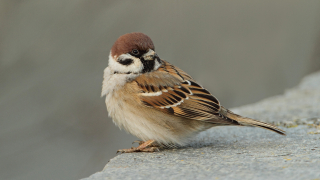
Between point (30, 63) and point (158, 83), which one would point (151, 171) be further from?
point (30, 63)

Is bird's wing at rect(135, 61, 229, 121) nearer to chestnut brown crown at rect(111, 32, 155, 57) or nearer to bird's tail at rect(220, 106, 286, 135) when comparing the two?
bird's tail at rect(220, 106, 286, 135)

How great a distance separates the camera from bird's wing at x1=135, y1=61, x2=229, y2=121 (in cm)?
338

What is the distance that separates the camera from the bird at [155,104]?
3371mm

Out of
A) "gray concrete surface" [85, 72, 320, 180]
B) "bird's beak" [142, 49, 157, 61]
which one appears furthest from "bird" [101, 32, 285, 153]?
"gray concrete surface" [85, 72, 320, 180]

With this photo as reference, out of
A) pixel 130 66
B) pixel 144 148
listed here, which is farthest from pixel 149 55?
pixel 144 148

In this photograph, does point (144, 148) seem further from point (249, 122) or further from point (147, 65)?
point (249, 122)

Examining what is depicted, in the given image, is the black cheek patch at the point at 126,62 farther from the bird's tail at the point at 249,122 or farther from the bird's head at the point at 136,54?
the bird's tail at the point at 249,122

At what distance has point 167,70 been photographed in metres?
3.71

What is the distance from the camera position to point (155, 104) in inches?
133

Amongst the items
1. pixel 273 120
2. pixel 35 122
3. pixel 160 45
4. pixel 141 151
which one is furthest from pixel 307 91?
pixel 35 122

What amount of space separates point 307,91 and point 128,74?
3129 mm

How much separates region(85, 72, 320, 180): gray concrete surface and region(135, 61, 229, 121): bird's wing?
1.01 feet

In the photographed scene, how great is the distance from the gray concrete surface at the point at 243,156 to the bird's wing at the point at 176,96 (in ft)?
1.01

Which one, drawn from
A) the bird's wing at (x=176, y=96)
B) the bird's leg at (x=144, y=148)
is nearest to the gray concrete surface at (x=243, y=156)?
the bird's leg at (x=144, y=148)
